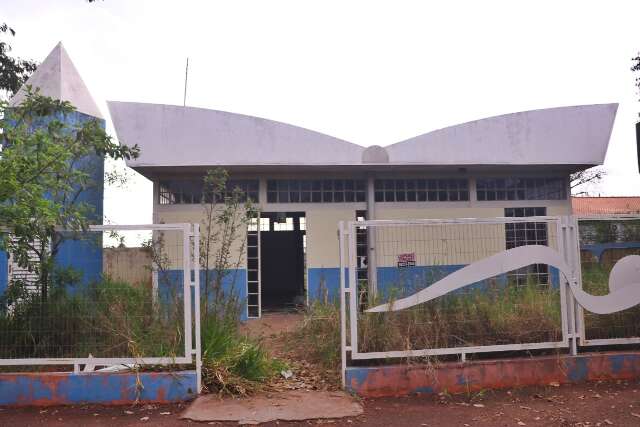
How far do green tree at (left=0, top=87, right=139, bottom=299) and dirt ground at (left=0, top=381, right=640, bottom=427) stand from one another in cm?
133

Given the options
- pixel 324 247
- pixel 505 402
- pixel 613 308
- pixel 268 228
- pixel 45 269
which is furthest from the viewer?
pixel 268 228

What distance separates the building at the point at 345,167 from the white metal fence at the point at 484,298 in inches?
160

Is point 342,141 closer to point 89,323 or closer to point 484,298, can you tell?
point 484,298

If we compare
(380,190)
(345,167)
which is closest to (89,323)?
(345,167)

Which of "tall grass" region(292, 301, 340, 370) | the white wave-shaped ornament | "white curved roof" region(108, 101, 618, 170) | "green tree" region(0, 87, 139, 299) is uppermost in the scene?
"white curved roof" region(108, 101, 618, 170)

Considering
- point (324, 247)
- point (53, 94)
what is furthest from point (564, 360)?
point (53, 94)

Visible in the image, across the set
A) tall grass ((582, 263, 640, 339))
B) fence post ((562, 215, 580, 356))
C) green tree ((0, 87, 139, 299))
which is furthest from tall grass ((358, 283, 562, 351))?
green tree ((0, 87, 139, 299))

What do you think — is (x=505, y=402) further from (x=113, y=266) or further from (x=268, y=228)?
(x=268, y=228)

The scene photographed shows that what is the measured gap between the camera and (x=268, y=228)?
1493 cm

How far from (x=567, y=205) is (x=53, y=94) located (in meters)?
10.6

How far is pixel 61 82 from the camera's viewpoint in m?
9.32

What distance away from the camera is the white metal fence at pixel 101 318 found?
5.23 metres

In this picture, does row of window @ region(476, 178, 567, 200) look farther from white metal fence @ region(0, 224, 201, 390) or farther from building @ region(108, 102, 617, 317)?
white metal fence @ region(0, 224, 201, 390)

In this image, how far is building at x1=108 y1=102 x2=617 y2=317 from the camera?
10.3m
